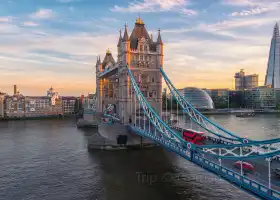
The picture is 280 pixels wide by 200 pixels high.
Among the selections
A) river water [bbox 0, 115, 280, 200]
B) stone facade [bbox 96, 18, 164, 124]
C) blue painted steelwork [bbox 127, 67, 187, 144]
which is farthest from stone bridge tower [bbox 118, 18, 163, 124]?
river water [bbox 0, 115, 280, 200]

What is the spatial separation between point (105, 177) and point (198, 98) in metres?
134

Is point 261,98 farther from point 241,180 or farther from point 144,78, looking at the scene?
point 241,180

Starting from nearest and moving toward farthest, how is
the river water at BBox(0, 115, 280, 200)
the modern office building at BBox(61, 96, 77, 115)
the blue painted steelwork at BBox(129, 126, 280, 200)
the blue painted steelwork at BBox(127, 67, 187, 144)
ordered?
the blue painted steelwork at BBox(129, 126, 280, 200), the river water at BBox(0, 115, 280, 200), the blue painted steelwork at BBox(127, 67, 187, 144), the modern office building at BBox(61, 96, 77, 115)

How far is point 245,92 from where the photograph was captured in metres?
183

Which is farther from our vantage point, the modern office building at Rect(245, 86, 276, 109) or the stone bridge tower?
the modern office building at Rect(245, 86, 276, 109)

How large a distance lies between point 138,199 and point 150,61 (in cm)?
3111

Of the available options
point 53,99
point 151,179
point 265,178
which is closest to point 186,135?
point 151,179

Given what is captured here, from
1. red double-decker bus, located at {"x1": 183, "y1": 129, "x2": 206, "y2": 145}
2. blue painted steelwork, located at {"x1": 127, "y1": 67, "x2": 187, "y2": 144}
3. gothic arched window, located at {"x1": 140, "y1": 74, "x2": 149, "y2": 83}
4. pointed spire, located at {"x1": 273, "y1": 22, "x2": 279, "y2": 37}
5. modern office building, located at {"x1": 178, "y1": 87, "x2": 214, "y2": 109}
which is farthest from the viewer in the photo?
pointed spire, located at {"x1": 273, "y1": 22, "x2": 279, "y2": 37}

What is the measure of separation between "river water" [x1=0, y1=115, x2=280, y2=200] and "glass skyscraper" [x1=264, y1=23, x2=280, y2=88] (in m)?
167

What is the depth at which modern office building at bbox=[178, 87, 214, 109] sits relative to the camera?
152 meters

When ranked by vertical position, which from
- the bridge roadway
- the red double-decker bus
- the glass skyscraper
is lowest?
the bridge roadway

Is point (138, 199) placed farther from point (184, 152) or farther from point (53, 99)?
point (53, 99)

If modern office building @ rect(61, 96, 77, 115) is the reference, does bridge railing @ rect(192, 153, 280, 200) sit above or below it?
below

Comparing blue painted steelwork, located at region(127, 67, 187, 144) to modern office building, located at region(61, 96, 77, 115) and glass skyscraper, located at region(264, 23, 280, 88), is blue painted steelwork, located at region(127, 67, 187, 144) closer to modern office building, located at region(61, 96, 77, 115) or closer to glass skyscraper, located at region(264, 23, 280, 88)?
modern office building, located at region(61, 96, 77, 115)
